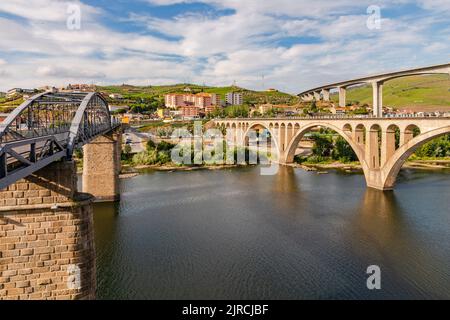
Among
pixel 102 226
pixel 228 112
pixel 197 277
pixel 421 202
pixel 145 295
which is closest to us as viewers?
pixel 145 295

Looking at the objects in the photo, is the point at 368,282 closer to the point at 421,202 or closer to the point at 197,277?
the point at 197,277

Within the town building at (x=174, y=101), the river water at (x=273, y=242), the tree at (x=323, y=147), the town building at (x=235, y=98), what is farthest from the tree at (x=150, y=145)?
the town building at (x=235, y=98)

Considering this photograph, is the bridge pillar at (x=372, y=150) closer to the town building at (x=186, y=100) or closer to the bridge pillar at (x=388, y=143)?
the bridge pillar at (x=388, y=143)

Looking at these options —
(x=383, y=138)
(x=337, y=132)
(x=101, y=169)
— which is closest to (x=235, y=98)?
(x=337, y=132)

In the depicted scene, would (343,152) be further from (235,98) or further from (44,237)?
(235,98)

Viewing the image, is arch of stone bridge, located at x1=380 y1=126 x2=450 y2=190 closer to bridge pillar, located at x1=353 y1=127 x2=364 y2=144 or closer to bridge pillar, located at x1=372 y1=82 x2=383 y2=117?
bridge pillar, located at x1=353 y1=127 x2=364 y2=144
